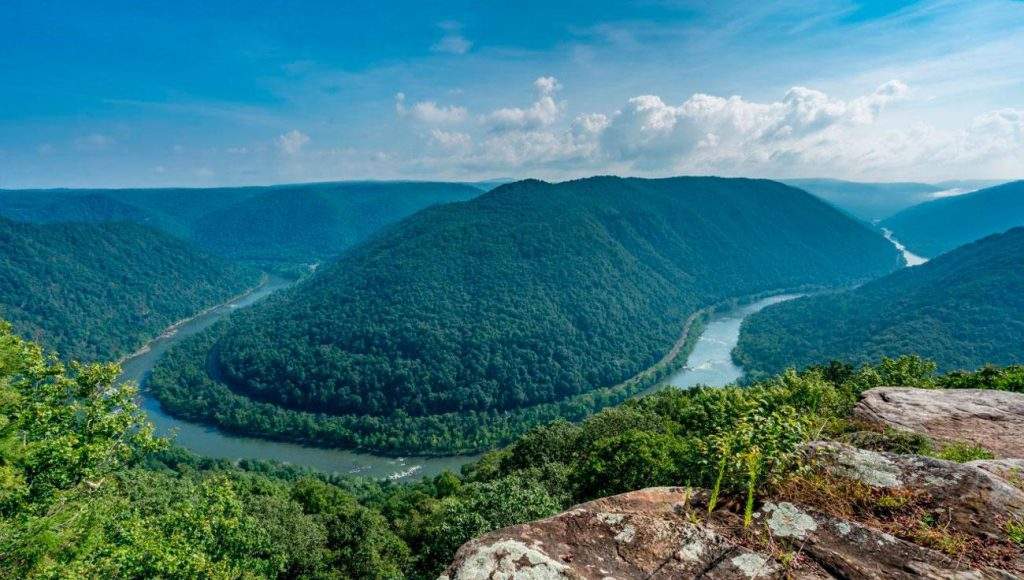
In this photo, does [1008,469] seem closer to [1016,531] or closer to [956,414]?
[1016,531]

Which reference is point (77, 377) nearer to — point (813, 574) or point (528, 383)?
point (813, 574)

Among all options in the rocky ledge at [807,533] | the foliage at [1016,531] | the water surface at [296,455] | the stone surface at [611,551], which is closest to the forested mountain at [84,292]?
the water surface at [296,455]

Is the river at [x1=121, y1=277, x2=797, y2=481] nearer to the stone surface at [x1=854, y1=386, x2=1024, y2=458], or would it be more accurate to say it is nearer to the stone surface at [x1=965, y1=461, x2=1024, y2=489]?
the stone surface at [x1=854, y1=386, x2=1024, y2=458]

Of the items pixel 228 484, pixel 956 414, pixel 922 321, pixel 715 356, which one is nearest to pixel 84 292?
pixel 228 484

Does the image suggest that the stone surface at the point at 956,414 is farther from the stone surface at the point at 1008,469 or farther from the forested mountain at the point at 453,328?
the forested mountain at the point at 453,328

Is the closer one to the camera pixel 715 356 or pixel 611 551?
pixel 611 551

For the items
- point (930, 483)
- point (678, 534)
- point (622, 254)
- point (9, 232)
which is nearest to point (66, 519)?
point (678, 534)
